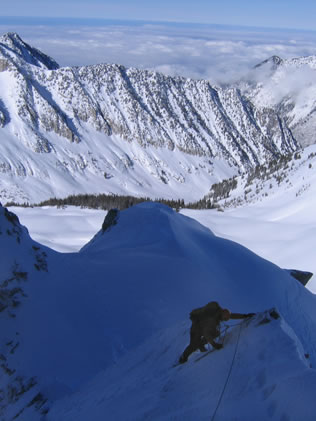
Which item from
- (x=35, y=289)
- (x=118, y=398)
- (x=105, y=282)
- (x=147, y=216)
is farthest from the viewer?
(x=147, y=216)

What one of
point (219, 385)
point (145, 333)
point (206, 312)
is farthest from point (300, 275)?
point (219, 385)

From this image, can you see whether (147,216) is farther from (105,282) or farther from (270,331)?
(270,331)

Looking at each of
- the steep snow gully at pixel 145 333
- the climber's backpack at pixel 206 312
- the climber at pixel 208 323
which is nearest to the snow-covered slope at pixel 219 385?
the steep snow gully at pixel 145 333

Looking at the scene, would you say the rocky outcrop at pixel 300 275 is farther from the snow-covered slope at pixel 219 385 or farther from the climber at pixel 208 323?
the climber at pixel 208 323

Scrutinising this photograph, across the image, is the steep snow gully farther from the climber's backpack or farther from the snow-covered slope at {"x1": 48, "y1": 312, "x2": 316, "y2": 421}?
the climber's backpack

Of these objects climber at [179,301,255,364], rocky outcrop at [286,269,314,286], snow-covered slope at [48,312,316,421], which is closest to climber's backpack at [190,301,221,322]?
climber at [179,301,255,364]

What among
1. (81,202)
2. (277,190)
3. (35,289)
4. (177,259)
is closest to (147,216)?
(177,259)

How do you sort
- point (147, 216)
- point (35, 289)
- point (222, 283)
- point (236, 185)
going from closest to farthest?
point (35, 289) < point (222, 283) < point (147, 216) < point (236, 185)

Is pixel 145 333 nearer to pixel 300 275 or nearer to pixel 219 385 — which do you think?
pixel 219 385
